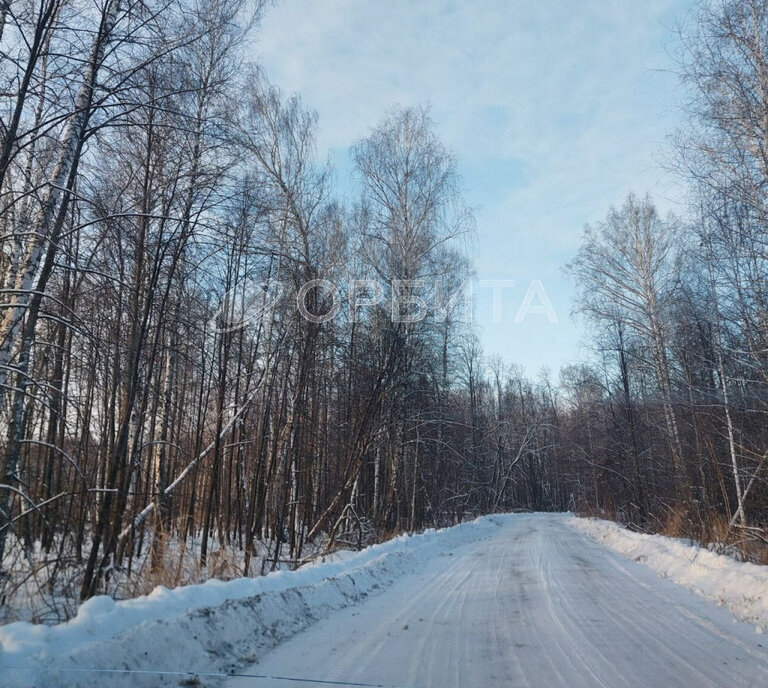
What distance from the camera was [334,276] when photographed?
15.8 metres

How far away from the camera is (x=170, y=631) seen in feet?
11.4

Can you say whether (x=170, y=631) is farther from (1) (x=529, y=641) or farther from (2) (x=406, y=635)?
(1) (x=529, y=641)

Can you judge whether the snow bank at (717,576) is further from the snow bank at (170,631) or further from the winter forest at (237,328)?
the snow bank at (170,631)

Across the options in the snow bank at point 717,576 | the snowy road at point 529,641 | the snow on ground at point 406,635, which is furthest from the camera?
the snow bank at point 717,576

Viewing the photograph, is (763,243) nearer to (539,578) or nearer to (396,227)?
(539,578)

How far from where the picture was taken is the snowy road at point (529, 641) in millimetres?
3443

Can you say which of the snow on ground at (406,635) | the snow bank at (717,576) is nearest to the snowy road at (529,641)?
the snow on ground at (406,635)

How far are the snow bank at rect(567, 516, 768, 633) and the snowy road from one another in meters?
0.22

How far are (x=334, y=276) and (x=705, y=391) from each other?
1034 centimetres

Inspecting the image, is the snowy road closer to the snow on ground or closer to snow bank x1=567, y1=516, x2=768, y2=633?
the snow on ground

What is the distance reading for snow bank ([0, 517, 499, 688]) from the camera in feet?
8.86

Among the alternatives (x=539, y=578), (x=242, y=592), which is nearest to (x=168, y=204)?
(x=242, y=592)

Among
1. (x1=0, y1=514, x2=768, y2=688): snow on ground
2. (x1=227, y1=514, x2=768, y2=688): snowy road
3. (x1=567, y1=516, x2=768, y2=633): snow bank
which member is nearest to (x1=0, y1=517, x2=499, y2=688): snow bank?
(x1=0, y1=514, x2=768, y2=688): snow on ground

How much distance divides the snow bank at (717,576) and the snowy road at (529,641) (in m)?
0.22
